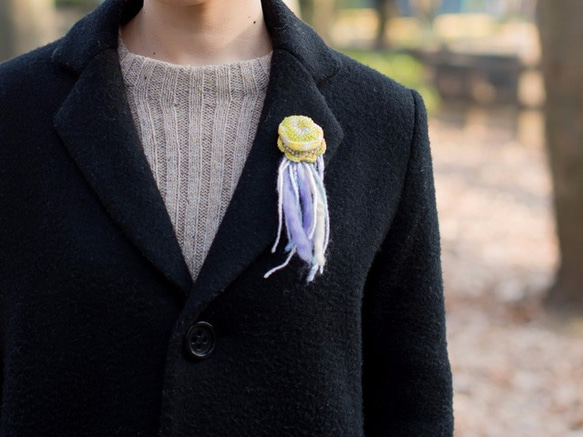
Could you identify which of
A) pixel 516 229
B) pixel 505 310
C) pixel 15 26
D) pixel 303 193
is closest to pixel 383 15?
pixel 516 229

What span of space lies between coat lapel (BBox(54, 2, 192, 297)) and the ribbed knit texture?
0.05 m

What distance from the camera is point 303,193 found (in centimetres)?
179

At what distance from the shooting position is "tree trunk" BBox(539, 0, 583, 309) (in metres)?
6.51

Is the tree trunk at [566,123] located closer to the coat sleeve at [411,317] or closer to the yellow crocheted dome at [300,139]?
the coat sleeve at [411,317]

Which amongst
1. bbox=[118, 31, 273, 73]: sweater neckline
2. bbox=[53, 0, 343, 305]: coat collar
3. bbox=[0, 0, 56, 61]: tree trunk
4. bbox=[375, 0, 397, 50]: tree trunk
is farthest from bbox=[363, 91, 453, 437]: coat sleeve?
bbox=[375, 0, 397, 50]: tree trunk

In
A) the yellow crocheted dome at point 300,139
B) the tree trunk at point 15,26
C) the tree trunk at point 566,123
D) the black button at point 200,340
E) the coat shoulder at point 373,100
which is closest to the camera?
the black button at point 200,340

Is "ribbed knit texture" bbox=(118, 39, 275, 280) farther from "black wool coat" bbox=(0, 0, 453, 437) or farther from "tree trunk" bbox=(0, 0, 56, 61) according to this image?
"tree trunk" bbox=(0, 0, 56, 61)

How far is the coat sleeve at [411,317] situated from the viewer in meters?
1.96

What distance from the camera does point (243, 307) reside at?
1.76 m

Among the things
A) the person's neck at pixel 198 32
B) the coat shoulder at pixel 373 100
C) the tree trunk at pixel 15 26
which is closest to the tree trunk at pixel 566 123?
the tree trunk at pixel 15 26

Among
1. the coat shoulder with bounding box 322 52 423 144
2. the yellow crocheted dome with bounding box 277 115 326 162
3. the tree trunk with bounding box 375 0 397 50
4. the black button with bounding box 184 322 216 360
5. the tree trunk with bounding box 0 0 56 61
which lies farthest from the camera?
the tree trunk with bounding box 375 0 397 50

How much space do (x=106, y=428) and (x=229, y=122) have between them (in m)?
0.58

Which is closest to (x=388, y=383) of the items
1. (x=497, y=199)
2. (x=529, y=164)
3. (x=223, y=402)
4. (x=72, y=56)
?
(x=223, y=402)

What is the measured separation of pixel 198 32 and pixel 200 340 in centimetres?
57
